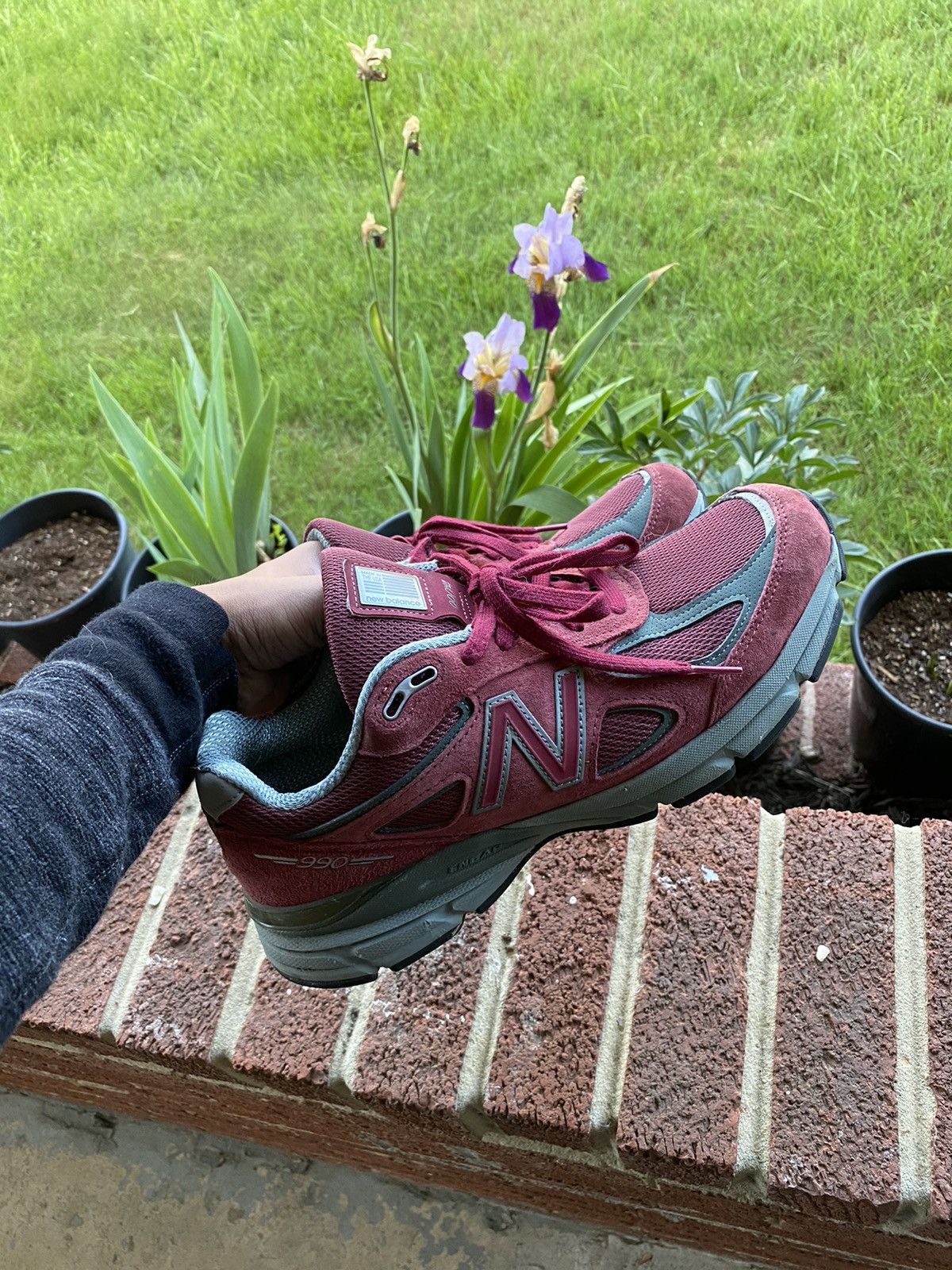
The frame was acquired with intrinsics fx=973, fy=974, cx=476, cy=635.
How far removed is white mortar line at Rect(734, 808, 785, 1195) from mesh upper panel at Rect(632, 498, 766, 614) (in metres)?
0.28

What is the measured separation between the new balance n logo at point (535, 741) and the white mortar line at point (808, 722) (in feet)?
1.66

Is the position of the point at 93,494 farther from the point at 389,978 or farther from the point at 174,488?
the point at 389,978

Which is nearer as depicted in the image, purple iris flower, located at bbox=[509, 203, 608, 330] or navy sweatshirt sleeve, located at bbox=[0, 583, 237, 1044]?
navy sweatshirt sleeve, located at bbox=[0, 583, 237, 1044]

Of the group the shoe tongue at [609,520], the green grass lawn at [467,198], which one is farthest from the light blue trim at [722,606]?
the green grass lawn at [467,198]

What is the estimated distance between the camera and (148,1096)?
45.6 inches

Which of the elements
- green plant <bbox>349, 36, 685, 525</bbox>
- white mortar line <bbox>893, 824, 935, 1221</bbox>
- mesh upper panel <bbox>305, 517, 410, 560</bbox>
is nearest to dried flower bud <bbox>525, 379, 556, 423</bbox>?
green plant <bbox>349, 36, 685, 525</bbox>

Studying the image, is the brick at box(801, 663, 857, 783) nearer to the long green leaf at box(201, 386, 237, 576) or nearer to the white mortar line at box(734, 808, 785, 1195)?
the white mortar line at box(734, 808, 785, 1195)

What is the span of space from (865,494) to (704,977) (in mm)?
1006

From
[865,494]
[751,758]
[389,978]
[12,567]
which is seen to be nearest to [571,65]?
[865,494]

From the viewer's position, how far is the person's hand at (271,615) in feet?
2.66

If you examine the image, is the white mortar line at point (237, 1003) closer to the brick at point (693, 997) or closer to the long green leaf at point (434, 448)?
the brick at point (693, 997)

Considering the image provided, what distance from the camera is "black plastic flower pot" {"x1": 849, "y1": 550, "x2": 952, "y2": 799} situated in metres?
1.03

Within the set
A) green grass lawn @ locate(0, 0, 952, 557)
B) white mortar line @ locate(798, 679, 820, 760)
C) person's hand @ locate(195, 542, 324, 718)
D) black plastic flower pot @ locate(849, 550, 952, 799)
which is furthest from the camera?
green grass lawn @ locate(0, 0, 952, 557)

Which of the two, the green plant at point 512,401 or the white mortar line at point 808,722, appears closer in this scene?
the green plant at point 512,401
